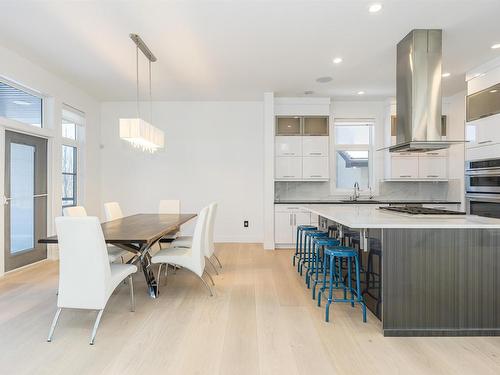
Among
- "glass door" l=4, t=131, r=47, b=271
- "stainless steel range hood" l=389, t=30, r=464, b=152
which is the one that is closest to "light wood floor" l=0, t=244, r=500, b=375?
"glass door" l=4, t=131, r=47, b=271

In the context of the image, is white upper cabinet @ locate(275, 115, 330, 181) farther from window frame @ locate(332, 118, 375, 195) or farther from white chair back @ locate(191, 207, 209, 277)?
white chair back @ locate(191, 207, 209, 277)

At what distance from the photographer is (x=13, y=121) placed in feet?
12.9

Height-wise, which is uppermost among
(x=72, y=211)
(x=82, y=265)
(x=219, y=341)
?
(x=72, y=211)

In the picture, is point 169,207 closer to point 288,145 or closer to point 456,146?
point 288,145

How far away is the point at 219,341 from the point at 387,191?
5.00 metres

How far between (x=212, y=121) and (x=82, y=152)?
252 cm

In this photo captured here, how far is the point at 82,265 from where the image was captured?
7.54 ft

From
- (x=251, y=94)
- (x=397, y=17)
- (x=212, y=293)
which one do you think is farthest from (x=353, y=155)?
(x=212, y=293)

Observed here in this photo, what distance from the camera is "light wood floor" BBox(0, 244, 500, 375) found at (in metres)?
1.95

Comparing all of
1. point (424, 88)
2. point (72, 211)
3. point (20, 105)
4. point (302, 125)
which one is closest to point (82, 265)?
point (72, 211)

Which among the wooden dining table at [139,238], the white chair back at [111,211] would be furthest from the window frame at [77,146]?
the wooden dining table at [139,238]

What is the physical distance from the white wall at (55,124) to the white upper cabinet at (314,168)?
13.5 ft

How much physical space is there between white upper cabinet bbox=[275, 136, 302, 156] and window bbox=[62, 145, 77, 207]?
3736mm

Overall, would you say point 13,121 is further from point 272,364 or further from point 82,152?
point 272,364
